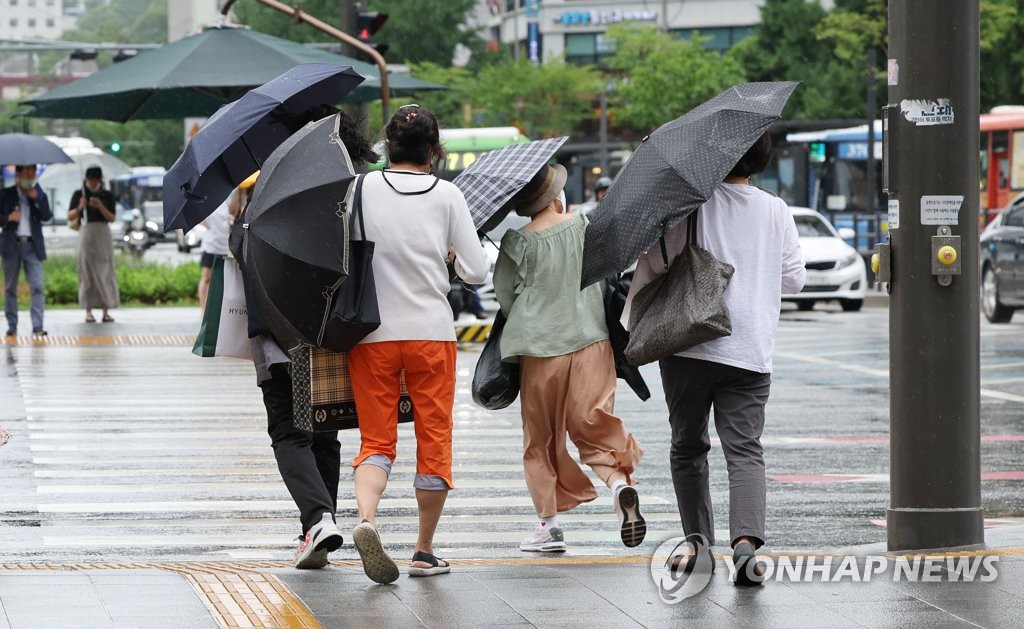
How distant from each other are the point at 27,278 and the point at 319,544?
45.5ft

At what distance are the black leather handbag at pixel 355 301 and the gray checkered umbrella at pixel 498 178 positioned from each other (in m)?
0.78

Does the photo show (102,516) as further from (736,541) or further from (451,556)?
(736,541)

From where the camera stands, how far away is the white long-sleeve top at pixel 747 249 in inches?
266

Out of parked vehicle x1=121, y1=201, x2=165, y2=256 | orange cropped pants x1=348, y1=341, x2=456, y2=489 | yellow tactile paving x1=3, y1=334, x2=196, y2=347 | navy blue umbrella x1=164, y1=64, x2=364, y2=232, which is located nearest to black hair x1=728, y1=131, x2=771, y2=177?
orange cropped pants x1=348, y1=341, x2=456, y2=489

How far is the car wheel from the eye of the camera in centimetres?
2380

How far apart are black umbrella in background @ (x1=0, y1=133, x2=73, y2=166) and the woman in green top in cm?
1405

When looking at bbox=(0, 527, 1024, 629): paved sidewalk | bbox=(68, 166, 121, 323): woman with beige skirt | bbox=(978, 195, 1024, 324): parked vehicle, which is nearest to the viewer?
bbox=(0, 527, 1024, 629): paved sidewalk

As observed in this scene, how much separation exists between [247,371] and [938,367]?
35.5ft

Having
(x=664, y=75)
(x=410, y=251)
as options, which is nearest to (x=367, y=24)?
(x=410, y=251)

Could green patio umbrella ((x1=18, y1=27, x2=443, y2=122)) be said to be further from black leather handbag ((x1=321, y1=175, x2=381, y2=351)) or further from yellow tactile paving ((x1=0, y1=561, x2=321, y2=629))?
black leather handbag ((x1=321, y1=175, x2=381, y2=351))

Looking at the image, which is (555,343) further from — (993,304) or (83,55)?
(83,55)

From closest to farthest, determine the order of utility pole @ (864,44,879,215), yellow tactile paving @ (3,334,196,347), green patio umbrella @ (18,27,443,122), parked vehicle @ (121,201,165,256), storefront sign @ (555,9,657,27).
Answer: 1. yellow tactile paving @ (3,334,196,347)
2. green patio umbrella @ (18,27,443,122)
3. utility pole @ (864,44,879,215)
4. parked vehicle @ (121,201,165,256)
5. storefront sign @ (555,9,657,27)

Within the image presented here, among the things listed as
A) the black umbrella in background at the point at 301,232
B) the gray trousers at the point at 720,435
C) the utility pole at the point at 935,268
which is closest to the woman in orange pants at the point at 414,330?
the black umbrella in background at the point at 301,232

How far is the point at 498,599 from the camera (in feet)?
19.9
